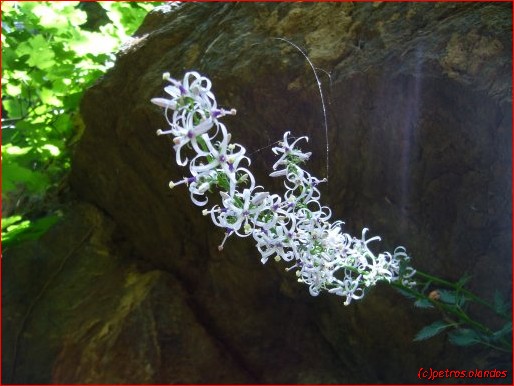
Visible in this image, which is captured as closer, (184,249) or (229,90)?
(229,90)

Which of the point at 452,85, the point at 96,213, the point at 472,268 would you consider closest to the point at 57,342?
the point at 96,213

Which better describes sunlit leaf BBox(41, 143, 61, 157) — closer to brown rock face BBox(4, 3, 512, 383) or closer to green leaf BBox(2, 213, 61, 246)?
Result: brown rock face BBox(4, 3, 512, 383)

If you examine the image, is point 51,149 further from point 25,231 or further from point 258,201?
point 258,201

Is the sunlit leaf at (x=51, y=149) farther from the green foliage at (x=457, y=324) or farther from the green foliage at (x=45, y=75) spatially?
the green foliage at (x=457, y=324)

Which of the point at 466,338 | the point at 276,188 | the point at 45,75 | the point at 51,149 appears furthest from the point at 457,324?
the point at 45,75

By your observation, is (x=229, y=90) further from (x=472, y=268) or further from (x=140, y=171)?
(x=472, y=268)

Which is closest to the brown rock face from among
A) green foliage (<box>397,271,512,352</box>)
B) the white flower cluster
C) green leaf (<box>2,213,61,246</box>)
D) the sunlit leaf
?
the sunlit leaf

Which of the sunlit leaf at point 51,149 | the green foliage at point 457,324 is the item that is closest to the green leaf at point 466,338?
the green foliage at point 457,324
